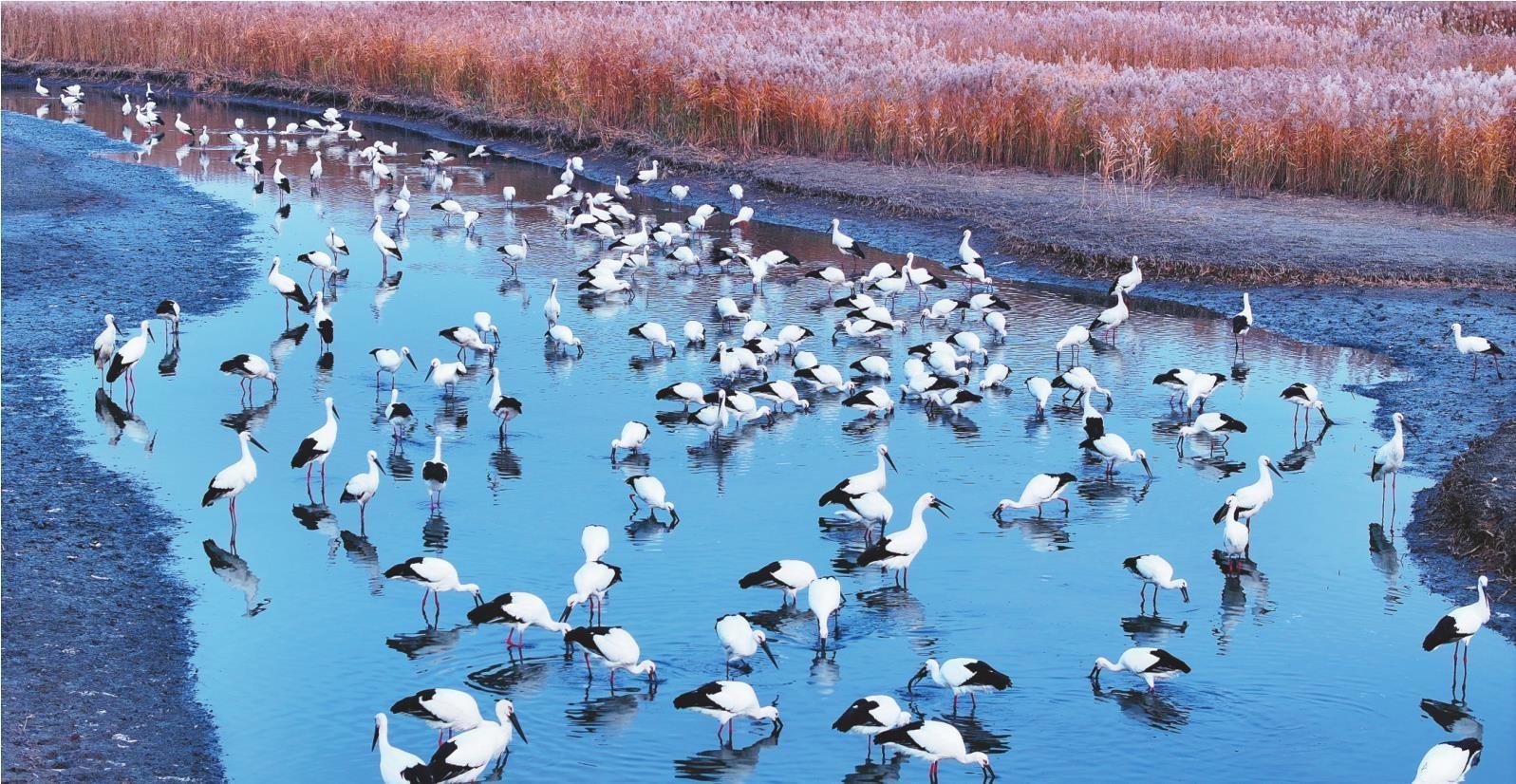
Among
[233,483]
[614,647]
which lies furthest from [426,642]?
[233,483]

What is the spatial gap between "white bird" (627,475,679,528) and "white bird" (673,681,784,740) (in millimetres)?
3150

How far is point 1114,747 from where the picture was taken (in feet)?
26.2

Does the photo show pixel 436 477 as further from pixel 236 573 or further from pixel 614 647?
pixel 614 647

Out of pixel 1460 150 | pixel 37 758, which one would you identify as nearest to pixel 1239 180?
pixel 1460 150

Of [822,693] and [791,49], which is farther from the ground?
[791,49]

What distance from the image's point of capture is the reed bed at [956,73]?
22.8 metres

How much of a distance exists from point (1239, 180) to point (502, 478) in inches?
582

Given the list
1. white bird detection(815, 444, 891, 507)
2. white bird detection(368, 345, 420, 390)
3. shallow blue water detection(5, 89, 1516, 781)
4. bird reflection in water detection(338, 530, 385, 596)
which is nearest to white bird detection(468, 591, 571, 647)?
shallow blue water detection(5, 89, 1516, 781)

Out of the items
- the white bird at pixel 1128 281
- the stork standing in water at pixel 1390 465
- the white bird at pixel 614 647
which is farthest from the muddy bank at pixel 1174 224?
the white bird at pixel 614 647

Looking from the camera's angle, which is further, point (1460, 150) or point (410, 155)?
point (410, 155)

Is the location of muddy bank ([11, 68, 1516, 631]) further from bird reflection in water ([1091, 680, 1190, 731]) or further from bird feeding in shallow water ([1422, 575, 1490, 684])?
bird reflection in water ([1091, 680, 1190, 731])

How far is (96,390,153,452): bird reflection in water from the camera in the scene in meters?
12.8

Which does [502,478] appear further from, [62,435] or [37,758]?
[37,758]

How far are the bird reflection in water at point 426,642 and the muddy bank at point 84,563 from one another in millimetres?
1166
